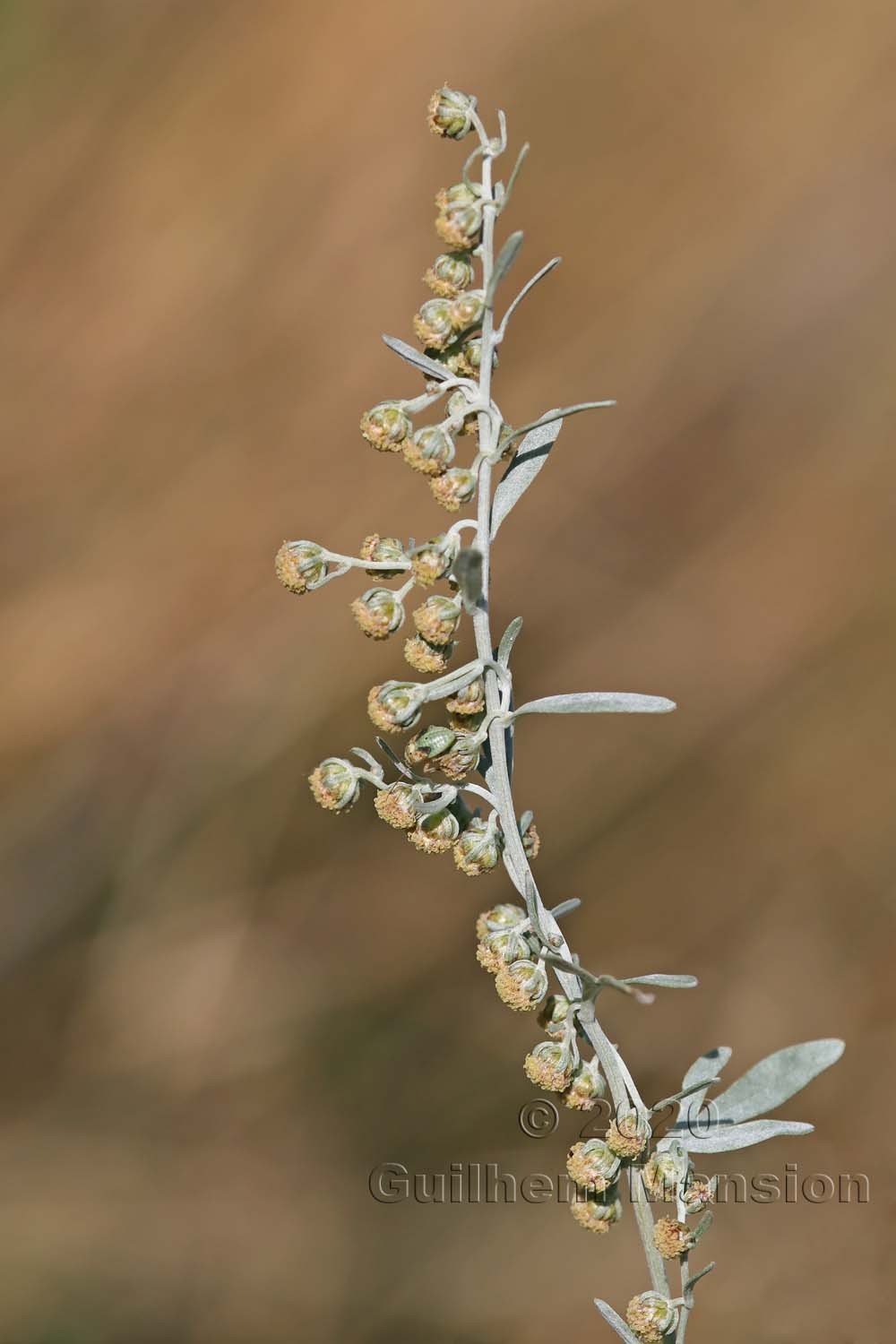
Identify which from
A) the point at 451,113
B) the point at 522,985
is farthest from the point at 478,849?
the point at 451,113

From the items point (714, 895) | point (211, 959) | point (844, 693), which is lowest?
point (211, 959)

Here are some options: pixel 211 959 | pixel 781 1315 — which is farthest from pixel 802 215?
pixel 781 1315

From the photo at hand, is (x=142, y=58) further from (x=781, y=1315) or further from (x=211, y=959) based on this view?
(x=781, y=1315)

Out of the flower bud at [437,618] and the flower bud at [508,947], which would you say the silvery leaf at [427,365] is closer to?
the flower bud at [437,618]

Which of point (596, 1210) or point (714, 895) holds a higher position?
point (596, 1210)

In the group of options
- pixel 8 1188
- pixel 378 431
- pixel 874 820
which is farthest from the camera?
pixel 874 820

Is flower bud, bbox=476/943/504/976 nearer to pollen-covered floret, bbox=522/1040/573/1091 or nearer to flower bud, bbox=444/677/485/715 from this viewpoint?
pollen-covered floret, bbox=522/1040/573/1091
